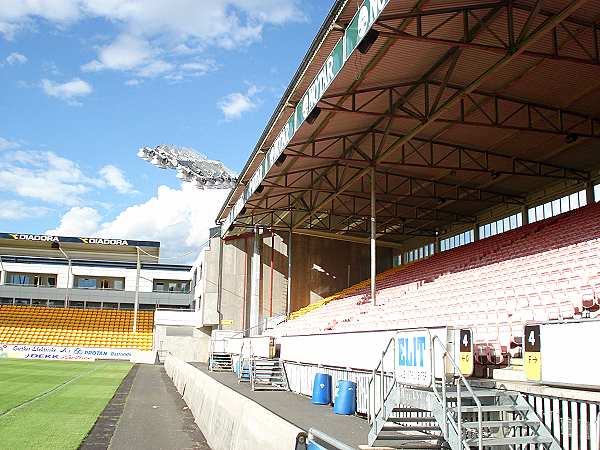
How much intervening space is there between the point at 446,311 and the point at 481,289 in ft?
4.10

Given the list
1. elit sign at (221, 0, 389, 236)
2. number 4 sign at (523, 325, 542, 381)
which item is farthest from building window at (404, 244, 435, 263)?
number 4 sign at (523, 325, 542, 381)

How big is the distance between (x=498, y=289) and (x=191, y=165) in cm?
8059

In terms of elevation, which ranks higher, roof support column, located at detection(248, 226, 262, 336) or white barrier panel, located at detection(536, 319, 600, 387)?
roof support column, located at detection(248, 226, 262, 336)

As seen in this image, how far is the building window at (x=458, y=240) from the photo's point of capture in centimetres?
3525

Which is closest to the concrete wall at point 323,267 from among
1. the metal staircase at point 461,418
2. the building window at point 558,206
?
the building window at point 558,206

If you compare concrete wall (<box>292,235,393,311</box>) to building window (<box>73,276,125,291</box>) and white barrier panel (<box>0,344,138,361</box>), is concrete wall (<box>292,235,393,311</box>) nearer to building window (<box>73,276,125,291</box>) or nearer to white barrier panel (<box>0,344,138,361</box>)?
white barrier panel (<box>0,344,138,361</box>)

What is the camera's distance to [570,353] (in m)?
7.24

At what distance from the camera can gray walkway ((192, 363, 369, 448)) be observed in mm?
10669

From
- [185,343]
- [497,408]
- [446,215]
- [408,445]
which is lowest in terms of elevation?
[408,445]

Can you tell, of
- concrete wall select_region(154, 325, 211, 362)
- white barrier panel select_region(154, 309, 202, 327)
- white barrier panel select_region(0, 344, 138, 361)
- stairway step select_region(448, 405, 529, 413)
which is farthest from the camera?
white barrier panel select_region(154, 309, 202, 327)

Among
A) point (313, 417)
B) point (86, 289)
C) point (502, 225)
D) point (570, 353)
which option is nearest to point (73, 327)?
point (86, 289)

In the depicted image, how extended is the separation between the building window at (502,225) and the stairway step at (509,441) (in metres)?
24.3

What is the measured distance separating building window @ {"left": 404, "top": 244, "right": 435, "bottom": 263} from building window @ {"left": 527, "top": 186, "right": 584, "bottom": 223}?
9.35 metres

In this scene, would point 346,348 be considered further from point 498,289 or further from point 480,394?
point 480,394
